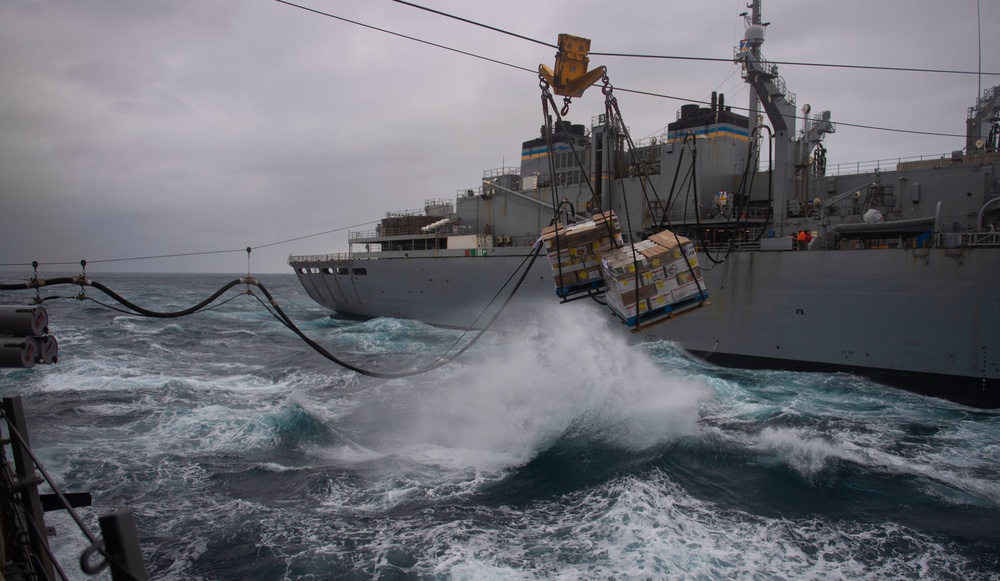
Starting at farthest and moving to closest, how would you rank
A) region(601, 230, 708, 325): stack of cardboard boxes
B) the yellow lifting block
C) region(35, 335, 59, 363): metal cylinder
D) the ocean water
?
the yellow lifting block < region(601, 230, 708, 325): stack of cardboard boxes < the ocean water < region(35, 335, 59, 363): metal cylinder

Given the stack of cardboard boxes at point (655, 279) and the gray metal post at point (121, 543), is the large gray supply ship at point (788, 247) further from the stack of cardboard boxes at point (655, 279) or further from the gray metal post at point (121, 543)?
the gray metal post at point (121, 543)

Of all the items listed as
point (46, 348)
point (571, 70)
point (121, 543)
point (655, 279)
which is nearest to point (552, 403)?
point (655, 279)

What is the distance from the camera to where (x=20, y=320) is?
4.85 m

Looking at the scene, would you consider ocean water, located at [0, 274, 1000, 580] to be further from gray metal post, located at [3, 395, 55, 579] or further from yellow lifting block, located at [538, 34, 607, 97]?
yellow lifting block, located at [538, 34, 607, 97]

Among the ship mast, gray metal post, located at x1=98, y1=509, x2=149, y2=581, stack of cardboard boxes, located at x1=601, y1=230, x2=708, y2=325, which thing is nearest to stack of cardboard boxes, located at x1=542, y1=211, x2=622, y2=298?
stack of cardboard boxes, located at x1=601, y1=230, x2=708, y2=325

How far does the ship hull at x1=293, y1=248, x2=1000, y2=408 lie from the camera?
16.8 m

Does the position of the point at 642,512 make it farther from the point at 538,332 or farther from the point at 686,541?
the point at 538,332

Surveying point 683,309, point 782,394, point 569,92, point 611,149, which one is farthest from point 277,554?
point 611,149

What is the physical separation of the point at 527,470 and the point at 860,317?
45.1 ft

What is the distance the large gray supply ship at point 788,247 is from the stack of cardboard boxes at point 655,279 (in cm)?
169

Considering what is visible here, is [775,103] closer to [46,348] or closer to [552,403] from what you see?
[552,403]

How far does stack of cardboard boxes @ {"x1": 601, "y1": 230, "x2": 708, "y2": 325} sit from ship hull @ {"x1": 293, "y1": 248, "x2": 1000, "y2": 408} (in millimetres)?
4363

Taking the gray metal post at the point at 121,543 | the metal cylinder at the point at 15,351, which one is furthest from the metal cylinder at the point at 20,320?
the gray metal post at the point at 121,543

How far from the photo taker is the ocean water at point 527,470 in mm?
7957
